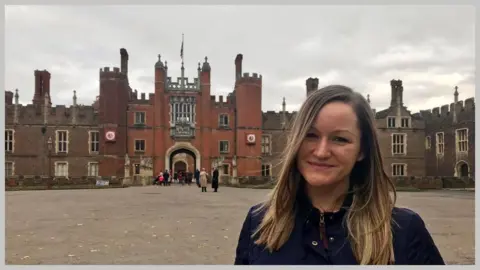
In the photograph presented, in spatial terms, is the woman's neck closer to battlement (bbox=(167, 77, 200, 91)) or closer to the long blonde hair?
the long blonde hair

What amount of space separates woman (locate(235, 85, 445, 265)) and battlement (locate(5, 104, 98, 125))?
26.9 meters

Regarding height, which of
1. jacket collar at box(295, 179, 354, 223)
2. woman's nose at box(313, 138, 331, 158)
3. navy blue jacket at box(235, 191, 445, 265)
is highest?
woman's nose at box(313, 138, 331, 158)

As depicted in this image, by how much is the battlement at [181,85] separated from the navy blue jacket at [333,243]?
2521 centimetres

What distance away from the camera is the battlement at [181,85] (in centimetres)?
2641

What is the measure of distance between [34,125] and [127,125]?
5485 millimetres

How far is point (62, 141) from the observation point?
1051 inches

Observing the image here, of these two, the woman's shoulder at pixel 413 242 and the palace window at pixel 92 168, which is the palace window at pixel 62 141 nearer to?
the palace window at pixel 92 168

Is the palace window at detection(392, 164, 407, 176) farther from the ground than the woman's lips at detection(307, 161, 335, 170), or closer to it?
closer to it

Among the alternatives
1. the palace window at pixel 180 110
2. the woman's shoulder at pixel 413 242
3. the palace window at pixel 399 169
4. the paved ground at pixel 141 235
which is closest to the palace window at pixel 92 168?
the palace window at pixel 180 110

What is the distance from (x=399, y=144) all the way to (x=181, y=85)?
13855mm

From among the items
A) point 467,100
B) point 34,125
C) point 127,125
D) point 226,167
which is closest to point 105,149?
point 127,125

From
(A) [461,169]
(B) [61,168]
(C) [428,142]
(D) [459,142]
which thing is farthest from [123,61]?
(A) [461,169]

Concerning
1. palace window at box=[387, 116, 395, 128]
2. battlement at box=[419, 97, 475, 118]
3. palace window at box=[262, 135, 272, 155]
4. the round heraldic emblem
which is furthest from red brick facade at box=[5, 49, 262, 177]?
battlement at box=[419, 97, 475, 118]

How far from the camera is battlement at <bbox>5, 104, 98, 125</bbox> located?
2622 centimetres
